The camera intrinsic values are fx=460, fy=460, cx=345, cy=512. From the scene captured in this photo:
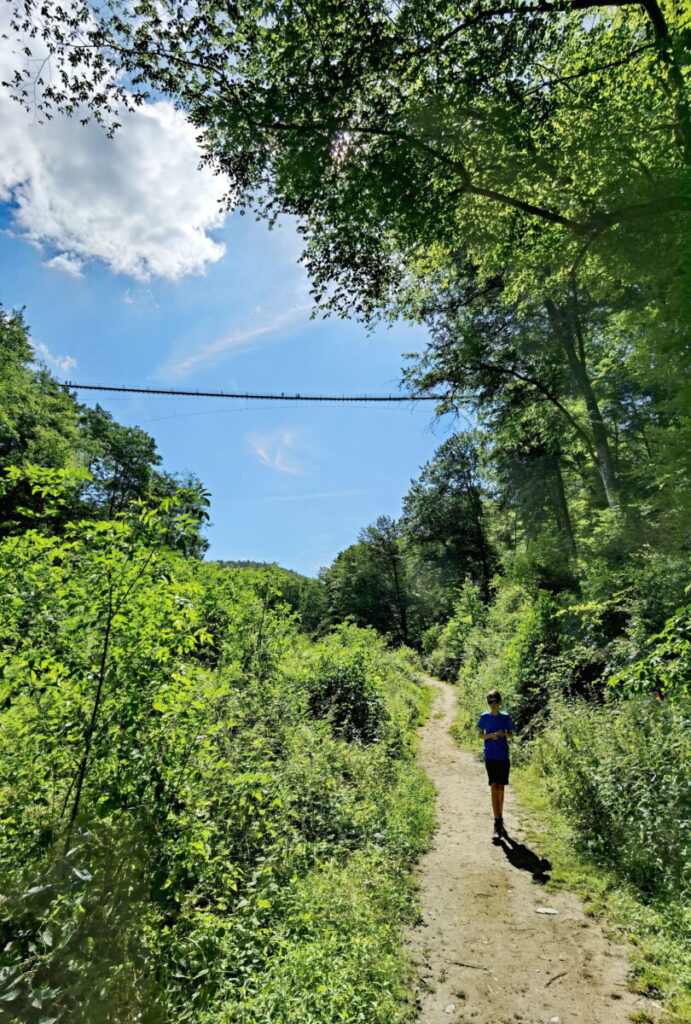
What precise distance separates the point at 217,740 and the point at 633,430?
73.7ft

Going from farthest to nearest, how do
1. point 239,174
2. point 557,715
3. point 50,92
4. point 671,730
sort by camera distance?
point 557,715 → point 239,174 → point 671,730 → point 50,92

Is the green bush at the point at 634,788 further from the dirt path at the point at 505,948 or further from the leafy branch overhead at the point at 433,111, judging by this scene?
the leafy branch overhead at the point at 433,111

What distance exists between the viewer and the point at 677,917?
4.21 m

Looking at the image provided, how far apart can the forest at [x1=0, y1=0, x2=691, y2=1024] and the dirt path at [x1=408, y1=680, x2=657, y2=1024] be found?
338 millimetres

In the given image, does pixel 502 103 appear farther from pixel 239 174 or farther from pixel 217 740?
pixel 217 740

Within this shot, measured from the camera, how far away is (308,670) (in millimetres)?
11828

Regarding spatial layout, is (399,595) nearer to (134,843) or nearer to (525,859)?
(525,859)

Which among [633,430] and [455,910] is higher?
[633,430]

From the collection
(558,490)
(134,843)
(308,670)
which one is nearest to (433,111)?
(134,843)

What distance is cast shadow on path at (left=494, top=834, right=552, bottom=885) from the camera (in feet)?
18.7

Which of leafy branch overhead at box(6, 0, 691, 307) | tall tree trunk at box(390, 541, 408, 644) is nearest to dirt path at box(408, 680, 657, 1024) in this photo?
leafy branch overhead at box(6, 0, 691, 307)

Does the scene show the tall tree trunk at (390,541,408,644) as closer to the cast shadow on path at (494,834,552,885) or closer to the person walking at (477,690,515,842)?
the person walking at (477,690,515,842)

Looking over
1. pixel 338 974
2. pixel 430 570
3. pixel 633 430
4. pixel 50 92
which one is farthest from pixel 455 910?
pixel 430 570

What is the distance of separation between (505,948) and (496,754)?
9.43 ft
